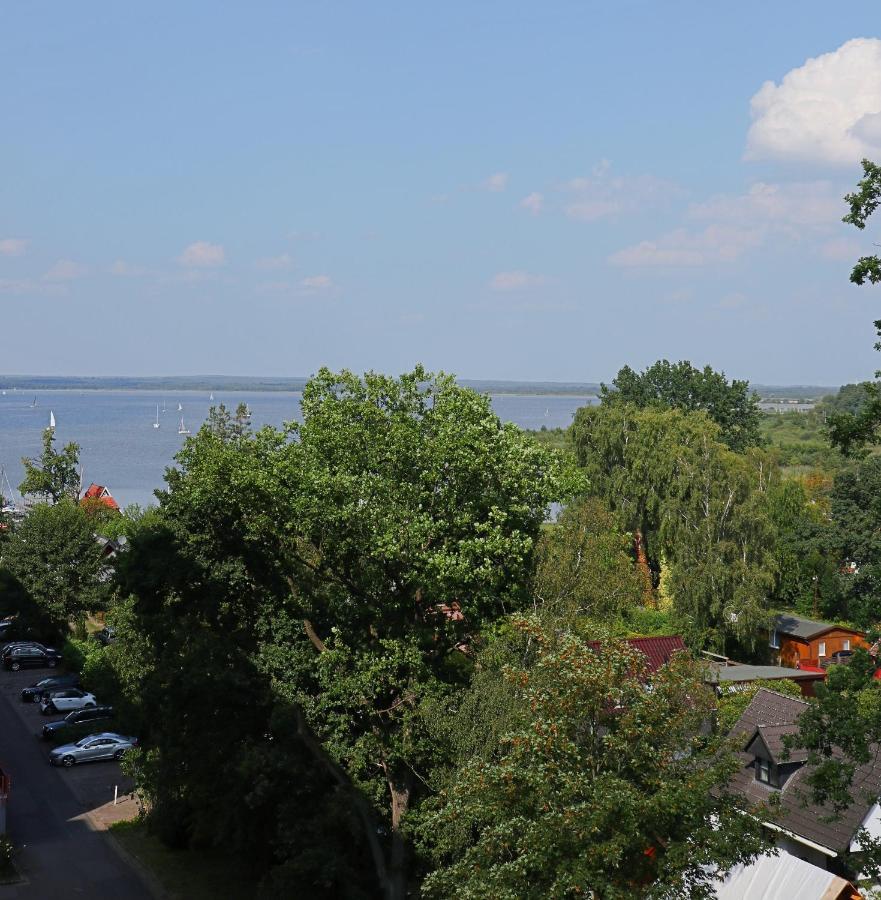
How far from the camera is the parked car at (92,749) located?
35.9 meters

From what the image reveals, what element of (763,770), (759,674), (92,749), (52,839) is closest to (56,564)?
(92,749)

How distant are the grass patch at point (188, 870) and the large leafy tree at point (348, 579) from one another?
1.47m

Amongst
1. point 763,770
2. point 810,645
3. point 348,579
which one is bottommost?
point 810,645

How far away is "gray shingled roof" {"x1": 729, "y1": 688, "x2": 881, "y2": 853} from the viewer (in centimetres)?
2217

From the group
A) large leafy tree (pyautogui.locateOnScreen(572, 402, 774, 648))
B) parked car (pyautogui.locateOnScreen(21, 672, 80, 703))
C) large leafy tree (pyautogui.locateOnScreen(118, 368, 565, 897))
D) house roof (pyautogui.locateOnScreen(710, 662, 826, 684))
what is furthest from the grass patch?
large leafy tree (pyautogui.locateOnScreen(572, 402, 774, 648))

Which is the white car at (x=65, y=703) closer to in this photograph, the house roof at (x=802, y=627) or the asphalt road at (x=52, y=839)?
the asphalt road at (x=52, y=839)

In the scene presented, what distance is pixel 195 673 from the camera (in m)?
24.1

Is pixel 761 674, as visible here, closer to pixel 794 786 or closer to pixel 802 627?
pixel 802 627

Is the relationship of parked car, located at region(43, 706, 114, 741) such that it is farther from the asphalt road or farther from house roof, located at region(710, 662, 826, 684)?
house roof, located at region(710, 662, 826, 684)

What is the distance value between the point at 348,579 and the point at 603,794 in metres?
12.2

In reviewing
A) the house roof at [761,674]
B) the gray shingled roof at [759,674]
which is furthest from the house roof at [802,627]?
the gray shingled roof at [759,674]

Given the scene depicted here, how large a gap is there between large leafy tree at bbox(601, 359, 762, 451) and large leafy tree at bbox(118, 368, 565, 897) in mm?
49933

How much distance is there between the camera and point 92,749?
3641cm

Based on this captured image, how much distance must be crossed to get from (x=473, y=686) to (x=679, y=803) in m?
8.08
